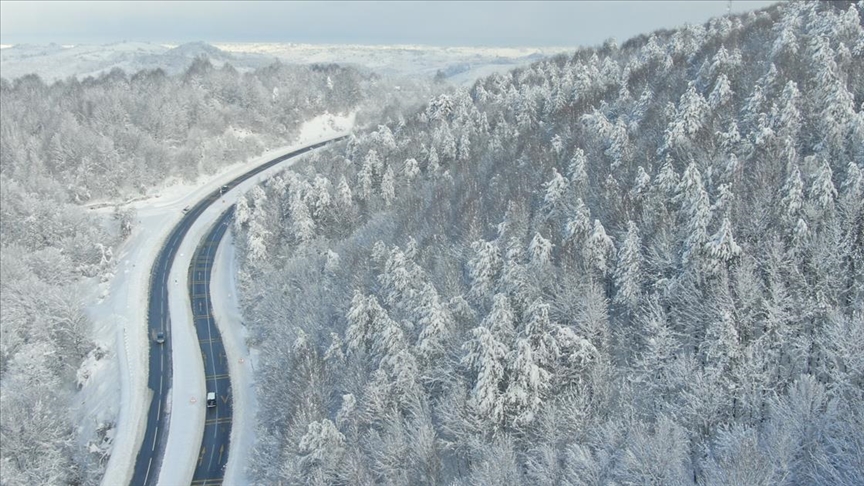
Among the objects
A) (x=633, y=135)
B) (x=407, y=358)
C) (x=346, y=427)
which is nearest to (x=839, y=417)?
(x=407, y=358)

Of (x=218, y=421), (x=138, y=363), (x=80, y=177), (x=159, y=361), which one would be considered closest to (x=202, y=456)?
(x=218, y=421)

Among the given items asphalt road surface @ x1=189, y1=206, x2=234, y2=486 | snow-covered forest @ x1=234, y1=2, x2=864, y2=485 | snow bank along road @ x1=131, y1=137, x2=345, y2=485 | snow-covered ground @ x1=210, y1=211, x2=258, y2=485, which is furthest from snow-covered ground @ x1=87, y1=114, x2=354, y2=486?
snow-covered forest @ x1=234, y1=2, x2=864, y2=485

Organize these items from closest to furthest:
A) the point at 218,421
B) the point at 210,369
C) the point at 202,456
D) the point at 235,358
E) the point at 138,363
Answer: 1. the point at 202,456
2. the point at 218,421
3. the point at 210,369
4. the point at 138,363
5. the point at 235,358

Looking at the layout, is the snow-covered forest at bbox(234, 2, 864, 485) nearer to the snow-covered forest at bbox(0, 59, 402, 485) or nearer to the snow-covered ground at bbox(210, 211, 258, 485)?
the snow-covered ground at bbox(210, 211, 258, 485)

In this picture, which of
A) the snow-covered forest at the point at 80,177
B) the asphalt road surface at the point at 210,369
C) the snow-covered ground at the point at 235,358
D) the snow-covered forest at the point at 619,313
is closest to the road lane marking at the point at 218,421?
the asphalt road surface at the point at 210,369

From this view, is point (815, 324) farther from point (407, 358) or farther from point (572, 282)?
point (407, 358)

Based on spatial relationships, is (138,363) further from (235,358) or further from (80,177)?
(80,177)
